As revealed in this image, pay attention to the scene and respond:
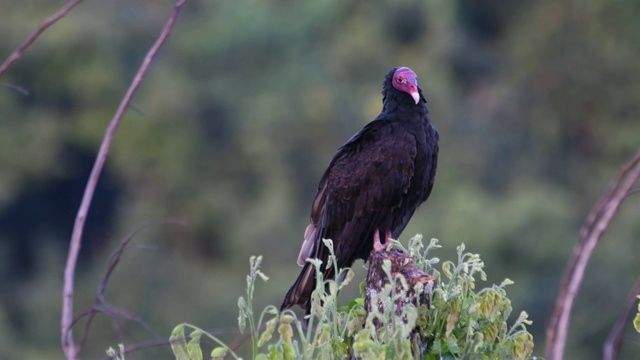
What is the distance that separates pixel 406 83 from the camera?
16.1 ft

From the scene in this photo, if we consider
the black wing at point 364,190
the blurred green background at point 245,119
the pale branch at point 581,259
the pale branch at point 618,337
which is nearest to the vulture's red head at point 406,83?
the black wing at point 364,190

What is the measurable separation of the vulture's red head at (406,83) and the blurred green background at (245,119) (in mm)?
11403

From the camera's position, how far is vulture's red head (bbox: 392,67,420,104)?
4.82 meters

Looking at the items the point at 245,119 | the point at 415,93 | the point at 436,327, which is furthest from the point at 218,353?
the point at 245,119

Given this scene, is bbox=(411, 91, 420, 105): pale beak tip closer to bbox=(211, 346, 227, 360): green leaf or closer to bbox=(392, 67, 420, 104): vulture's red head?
bbox=(392, 67, 420, 104): vulture's red head

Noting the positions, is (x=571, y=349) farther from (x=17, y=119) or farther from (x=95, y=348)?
(x=17, y=119)

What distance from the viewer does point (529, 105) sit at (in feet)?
66.8

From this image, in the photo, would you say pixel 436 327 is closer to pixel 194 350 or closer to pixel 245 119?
pixel 194 350

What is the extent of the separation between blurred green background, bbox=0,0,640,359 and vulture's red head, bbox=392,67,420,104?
449 inches

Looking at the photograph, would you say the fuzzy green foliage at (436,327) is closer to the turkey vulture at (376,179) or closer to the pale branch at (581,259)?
the pale branch at (581,259)

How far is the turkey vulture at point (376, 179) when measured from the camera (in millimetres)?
4785

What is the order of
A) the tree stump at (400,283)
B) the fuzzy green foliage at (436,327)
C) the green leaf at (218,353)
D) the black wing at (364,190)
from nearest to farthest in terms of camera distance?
the green leaf at (218,353) < the fuzzy green foliage at (436,327) < the tree stump at (400,283) < the black wing at (364,190)

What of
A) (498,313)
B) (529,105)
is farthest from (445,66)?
(498,313)

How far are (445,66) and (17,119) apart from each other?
6.67 metres
